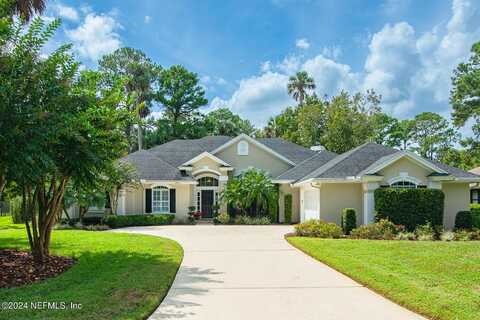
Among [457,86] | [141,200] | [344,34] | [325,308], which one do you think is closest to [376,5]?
[344,34]

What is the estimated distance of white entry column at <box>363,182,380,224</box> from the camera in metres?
17.9

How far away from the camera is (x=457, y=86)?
119 ft

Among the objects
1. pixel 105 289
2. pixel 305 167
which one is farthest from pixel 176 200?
pixel 105 289

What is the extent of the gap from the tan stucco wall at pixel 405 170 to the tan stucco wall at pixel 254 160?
10.1 metres

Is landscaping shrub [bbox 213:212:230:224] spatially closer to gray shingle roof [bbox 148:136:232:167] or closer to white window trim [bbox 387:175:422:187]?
gray shingle roof [bbox 148:136:232:167]

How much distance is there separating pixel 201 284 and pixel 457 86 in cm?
3579

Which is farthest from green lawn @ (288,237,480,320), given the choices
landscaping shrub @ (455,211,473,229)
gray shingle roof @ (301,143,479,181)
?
landscaping shrub @ (455,211,473,229)

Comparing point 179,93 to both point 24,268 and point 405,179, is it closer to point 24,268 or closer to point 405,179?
point 405,179

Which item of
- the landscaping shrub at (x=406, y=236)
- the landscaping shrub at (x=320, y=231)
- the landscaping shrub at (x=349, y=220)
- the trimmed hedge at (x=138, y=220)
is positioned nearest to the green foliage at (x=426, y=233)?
the landscaping shrub at (x=406, y=236)

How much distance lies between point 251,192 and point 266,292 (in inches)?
643

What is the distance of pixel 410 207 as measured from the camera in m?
17.4

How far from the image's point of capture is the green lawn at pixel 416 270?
21.4ft

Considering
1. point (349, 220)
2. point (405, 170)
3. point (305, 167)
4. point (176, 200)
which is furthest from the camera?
point (305, 167)

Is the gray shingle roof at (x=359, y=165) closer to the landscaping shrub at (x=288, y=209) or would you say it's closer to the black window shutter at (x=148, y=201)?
the landscaping shrub at (x=288, y=209)
